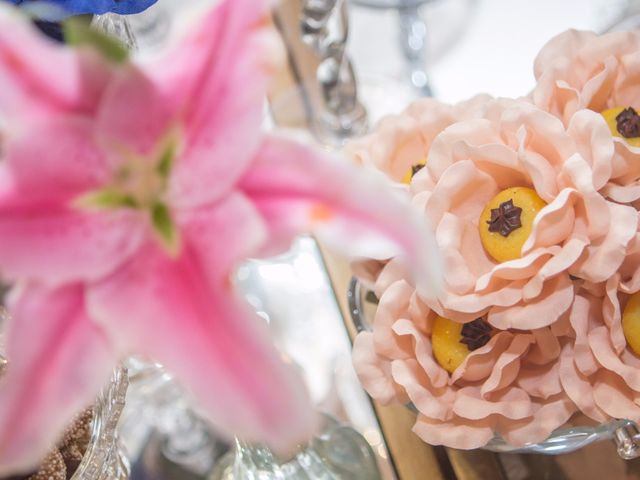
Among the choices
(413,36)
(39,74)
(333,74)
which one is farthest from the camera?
(413,36)

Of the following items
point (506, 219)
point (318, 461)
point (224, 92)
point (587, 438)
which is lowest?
point (318, 461)

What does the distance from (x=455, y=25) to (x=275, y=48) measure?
574mm

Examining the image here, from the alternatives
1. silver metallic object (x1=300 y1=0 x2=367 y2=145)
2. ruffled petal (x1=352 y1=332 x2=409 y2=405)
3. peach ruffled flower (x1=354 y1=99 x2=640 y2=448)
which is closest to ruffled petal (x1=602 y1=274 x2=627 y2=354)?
peach ruffled flower (x1=354 y1=99 x2=640 y2=448)

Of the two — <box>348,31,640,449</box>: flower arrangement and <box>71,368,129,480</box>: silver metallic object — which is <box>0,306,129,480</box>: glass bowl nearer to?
<box>71,368,129,480</box>: silver metallic object

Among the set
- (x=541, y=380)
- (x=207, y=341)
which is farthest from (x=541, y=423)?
(x=207, y=341)

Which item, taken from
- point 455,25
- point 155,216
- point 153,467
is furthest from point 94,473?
point 455,25

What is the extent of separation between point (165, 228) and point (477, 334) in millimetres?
216

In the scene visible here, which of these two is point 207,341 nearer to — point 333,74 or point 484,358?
point 484,358

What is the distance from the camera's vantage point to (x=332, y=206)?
0.82 ft

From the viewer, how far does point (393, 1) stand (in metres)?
0.81

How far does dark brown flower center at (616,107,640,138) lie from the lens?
1.47 feet

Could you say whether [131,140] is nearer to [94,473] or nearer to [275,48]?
[275,48]

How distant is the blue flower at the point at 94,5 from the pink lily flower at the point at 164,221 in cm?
16

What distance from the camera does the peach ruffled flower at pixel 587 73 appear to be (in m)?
0.45
